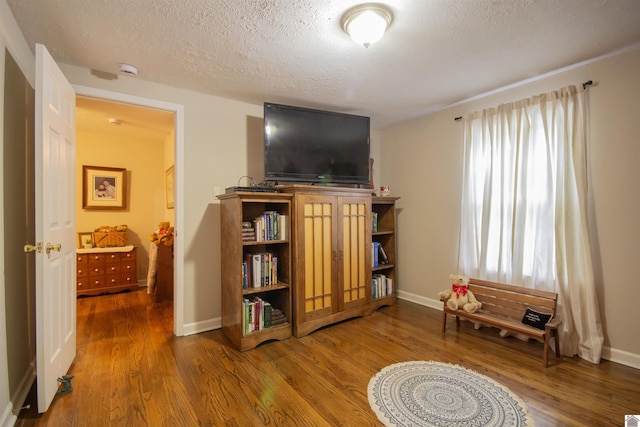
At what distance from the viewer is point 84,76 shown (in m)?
2.45

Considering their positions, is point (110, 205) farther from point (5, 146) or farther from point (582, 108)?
point (582, 108)

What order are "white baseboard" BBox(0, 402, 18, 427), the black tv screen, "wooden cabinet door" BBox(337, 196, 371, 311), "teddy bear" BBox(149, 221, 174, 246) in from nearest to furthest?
"white baseboard" BBox(0, 402, 18, 427) < the black tv screen < "wooden cabinet door" BBox(337, 196, 371, 311) < "teddy bear" BBox(149, 221, 174, 246)

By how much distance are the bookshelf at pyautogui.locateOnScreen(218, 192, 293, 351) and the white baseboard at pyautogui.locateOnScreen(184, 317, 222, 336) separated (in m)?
0.18

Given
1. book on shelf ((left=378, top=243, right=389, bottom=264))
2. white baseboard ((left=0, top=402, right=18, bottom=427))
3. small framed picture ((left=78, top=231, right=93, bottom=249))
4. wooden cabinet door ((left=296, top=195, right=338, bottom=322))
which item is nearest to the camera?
white baseboard ((left=0, top=402, right=18, bottom=427))

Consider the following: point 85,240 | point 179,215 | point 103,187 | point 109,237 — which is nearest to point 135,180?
point 103,187

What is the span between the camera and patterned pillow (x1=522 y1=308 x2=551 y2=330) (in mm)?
2391

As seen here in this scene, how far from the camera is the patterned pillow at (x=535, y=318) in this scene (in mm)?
2391

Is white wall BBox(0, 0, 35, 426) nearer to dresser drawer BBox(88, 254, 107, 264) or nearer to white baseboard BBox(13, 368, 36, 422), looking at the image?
white baseboard BBox(13, 368, 36, 422)

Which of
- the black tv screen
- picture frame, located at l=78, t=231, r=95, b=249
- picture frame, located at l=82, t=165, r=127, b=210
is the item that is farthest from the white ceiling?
picture frame, located at l=78, t=231, r=95, b=249

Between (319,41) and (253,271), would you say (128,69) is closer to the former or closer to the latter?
(319,41)

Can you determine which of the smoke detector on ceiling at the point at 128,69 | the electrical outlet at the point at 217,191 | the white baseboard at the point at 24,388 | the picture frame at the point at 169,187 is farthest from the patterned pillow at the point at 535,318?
the picture frame at the point at 169,187

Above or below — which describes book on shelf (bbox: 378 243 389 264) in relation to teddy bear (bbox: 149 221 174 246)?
below

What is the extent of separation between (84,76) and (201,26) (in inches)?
51.2

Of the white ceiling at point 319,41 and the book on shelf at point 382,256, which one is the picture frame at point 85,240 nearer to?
the white ceiling at point 319,41
